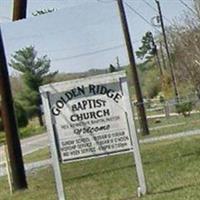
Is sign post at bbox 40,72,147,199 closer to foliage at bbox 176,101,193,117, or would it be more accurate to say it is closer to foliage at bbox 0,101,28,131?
foliage at bbox 176,101,193,117

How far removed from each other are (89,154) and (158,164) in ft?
12.6

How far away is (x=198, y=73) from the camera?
38906 mm

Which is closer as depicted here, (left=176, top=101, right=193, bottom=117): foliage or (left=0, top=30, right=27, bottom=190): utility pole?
(left=0, top=30, right=27, bottom=190): utility pole

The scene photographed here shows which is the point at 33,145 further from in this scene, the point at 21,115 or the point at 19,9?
the point at 19,9

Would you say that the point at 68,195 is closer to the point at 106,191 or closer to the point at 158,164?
the point at 106,191

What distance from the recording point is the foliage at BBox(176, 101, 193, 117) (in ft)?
108

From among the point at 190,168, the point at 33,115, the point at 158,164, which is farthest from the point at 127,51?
the point at 33,115

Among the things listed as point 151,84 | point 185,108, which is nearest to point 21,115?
point 185,108

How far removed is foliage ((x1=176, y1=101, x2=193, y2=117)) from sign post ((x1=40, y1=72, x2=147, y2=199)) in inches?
919

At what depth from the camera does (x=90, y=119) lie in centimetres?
902

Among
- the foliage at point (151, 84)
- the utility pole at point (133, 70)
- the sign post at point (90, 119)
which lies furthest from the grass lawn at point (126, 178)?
the foliage at point (151, 84)

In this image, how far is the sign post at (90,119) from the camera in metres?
8.92

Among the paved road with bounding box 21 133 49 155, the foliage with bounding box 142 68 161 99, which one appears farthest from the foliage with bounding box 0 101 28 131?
the foliage with bounding box 142 68 161 99

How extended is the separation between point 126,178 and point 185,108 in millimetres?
22812
